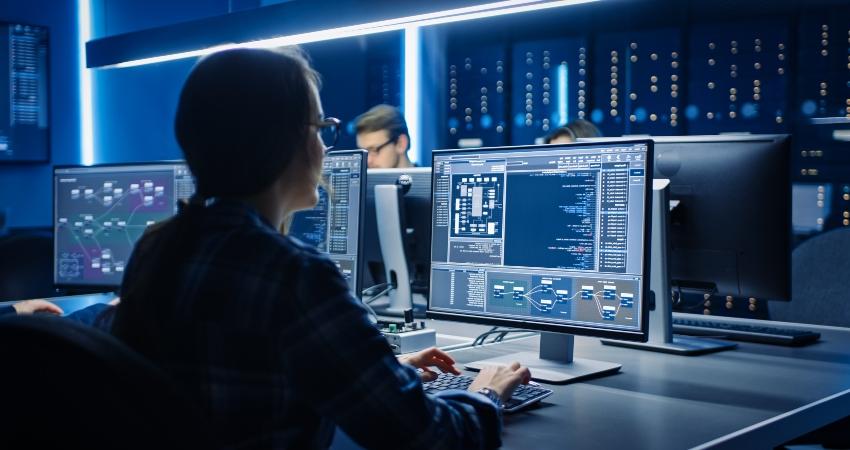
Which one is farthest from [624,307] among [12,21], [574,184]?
[12,21]

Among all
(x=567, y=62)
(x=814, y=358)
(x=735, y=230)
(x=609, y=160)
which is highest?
(x=567, y=62)

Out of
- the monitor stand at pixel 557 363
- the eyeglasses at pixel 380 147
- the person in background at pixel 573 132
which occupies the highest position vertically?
the person in background at pixel 573 132

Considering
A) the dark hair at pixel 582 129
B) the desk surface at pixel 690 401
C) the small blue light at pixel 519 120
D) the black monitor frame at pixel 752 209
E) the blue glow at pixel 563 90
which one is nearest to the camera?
the desk surface at pixel 690 401

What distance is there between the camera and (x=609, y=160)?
1.63m

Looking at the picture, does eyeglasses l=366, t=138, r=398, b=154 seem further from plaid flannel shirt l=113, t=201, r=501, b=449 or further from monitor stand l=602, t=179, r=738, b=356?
plaid flannel shirt l=113, t=201, r=501, b=449

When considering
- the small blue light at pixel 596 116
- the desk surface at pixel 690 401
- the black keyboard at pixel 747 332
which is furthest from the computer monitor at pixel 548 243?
the small blue light at pixel 596 116

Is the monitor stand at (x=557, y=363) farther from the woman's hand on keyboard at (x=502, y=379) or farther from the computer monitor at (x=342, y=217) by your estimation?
the computer monitor at (x=342, y=217)

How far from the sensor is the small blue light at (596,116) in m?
4.65

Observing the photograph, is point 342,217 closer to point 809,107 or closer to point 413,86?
point 809,107

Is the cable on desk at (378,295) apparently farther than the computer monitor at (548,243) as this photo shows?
Yes

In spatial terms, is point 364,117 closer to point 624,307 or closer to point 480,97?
point 480,97

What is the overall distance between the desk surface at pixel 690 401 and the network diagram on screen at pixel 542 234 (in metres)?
0.15

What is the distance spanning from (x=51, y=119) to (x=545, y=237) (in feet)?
11.3

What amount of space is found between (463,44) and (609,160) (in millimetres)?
3595
